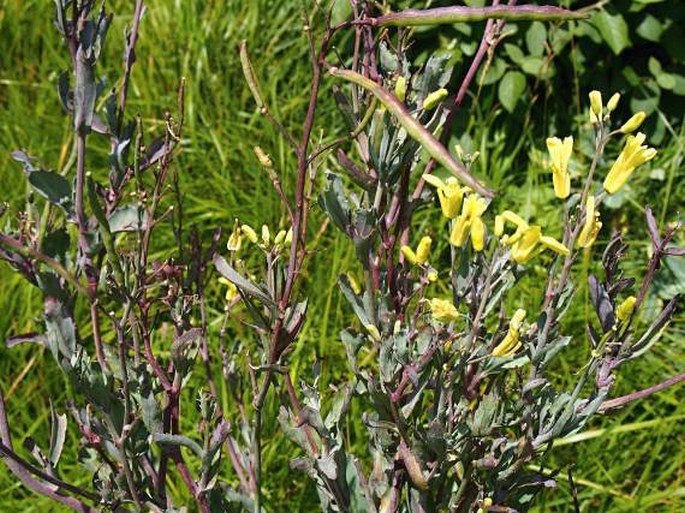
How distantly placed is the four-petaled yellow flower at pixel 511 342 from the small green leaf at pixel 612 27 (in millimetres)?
1760

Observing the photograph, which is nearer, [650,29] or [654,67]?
[650,29]

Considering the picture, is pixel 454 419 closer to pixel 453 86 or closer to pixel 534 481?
pixel 534 481

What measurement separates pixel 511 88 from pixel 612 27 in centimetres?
30

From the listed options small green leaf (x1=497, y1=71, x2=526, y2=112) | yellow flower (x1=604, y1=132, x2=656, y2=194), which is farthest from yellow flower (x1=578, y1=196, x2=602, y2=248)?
small green leaf (x1=497, y1=71, x2=526, y2=112)

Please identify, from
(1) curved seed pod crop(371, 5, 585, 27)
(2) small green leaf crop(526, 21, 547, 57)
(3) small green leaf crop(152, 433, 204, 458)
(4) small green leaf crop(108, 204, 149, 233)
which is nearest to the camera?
(1) curved seed pod crop(371, 5, 585, 27)

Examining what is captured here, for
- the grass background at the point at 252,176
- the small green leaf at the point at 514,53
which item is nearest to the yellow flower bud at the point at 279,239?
the grass background at the point at 252,176

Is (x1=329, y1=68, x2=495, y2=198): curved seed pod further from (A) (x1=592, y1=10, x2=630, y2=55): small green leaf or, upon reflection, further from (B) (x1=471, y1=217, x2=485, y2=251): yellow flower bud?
(A) (x1=592, y1=10, x2=630, y2=55): small green leaf

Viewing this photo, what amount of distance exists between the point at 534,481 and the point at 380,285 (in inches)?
11.5

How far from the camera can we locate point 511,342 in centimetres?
112

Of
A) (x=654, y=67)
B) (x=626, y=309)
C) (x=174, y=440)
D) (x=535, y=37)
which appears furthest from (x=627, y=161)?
(x=654, y=67)

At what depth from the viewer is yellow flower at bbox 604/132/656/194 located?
3.49 feet

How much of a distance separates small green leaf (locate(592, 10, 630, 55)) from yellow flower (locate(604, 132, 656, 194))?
1.71m

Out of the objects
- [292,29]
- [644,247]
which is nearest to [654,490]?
[644,247]

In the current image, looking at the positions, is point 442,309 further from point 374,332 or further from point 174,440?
point 174,440
